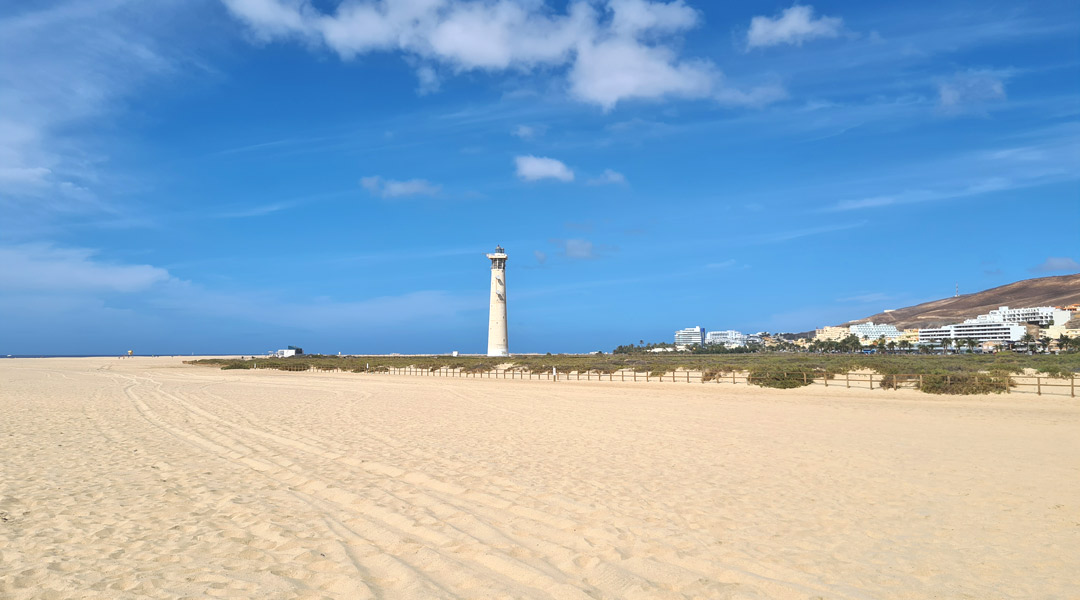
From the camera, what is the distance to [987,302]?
168 metres

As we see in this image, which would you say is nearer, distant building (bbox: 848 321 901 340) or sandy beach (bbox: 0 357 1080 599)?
sandy beach (bbox: 0 357 1080 599)

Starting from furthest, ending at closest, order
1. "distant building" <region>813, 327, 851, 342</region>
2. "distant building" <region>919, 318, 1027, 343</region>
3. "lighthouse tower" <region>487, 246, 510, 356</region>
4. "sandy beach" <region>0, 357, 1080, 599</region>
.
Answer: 1. "distant building" <region>813, 327, 851, 342</region>
2. "distant building" <region>919, 318, 1027, 343</region>
3. "lighthouse tower" <region>487, 246, 510, 356</region>
4. "sandy beach" <region>0, 357, 1080, 599</region>

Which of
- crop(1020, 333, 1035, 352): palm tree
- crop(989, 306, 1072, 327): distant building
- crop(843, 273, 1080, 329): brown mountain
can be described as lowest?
crop(1020, 333, 1035, 352): palm tree

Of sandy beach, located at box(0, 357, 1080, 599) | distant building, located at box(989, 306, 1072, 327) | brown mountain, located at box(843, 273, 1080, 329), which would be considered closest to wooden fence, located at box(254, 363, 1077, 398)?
sandy beach, located at box(0, 357, 1080, 599)

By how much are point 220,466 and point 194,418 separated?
6.90 meters

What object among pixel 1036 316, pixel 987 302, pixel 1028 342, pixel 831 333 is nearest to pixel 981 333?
pixel 1036 316

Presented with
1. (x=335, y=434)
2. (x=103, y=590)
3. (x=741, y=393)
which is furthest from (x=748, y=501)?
(x=741, y=393)

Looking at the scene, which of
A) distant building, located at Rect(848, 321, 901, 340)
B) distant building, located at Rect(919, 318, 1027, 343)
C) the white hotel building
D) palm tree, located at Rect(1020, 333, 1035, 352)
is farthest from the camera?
distant building, located at Rect(848, 321, 901, 340)

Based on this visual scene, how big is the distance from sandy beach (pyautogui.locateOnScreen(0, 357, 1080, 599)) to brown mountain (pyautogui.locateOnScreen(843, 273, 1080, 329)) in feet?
547

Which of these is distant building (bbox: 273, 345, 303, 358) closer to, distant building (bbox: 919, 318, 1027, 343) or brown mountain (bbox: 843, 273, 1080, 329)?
distant building (bbox: 919, 318, 1027, 343)

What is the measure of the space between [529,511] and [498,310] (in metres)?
58.7

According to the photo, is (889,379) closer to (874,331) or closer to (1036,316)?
(1036,316)

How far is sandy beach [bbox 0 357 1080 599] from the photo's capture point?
4.61 meters

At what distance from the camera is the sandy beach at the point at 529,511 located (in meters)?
4.61
